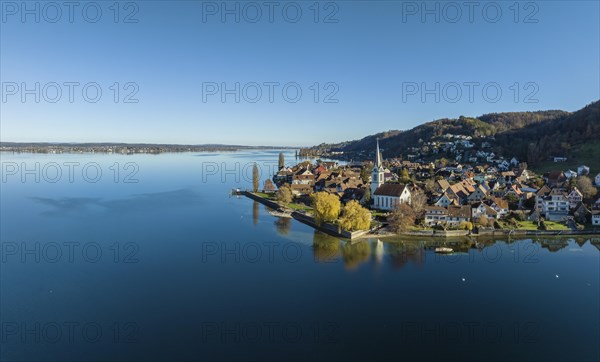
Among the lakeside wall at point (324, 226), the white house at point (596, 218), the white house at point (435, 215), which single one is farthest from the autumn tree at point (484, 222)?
the lakeside wall at point (324, 226)

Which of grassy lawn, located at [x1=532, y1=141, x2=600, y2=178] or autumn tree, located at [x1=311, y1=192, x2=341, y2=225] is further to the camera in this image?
grassy lawn, located at [x1=532, y1=141, x2=600, y2=178]

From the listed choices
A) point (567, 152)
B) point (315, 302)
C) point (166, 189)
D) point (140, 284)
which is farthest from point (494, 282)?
point (567, 152)

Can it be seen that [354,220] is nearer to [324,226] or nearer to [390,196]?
[324,226]

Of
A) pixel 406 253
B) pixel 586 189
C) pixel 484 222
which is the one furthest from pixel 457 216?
pixel 586 189

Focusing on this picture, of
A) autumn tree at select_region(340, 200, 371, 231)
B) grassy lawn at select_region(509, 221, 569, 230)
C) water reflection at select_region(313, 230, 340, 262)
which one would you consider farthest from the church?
grassy lawn at select_region(509, 221, 569, 230)

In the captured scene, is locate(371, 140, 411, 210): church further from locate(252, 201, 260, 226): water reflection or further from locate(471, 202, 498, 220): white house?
locate(252, 201, 260, 226): water reflection
